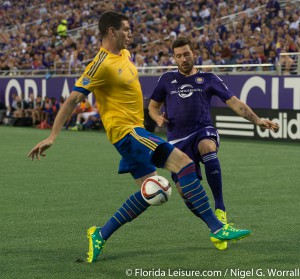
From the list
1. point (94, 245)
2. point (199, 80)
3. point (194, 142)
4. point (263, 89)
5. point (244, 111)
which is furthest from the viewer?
point (263, 89)

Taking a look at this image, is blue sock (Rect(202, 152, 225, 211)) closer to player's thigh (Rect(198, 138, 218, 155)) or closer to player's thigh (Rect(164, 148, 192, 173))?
player's thigh (Rect(198, 138, 218, 155))

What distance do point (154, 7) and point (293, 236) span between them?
26657 mm

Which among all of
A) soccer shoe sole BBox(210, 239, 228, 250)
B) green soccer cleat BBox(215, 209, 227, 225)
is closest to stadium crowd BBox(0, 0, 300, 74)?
green soccer cleat BBox(215, 209, 227, 225)

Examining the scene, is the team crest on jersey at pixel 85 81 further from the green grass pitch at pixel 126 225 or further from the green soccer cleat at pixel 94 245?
the green grass pitch at pixel 126 225

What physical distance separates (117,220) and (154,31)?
2540cm

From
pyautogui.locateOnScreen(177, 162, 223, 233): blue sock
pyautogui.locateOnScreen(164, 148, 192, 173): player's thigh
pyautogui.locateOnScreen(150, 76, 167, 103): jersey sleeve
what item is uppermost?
pyautogui.locateOnScreen(150, 76, 167, 103): jersey sleeve

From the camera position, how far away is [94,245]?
6.97m

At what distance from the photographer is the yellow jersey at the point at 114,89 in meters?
6.91

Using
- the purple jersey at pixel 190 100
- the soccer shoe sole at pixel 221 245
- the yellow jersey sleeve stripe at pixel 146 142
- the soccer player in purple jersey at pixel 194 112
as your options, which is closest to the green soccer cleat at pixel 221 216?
the soccer player in purple jersey at pixel 194 112

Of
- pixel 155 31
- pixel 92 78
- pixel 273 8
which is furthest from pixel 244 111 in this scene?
pixel 155 31

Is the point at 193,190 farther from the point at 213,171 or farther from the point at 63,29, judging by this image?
the point at 63,29

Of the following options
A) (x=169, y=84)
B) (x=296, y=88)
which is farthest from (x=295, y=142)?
(x=169, y=84)

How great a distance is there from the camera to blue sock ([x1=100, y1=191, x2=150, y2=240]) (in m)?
7.04

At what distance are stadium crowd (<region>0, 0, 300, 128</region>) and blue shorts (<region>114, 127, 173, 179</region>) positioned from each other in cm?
1503
